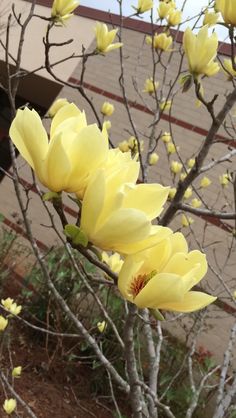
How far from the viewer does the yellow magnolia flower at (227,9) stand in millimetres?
1183

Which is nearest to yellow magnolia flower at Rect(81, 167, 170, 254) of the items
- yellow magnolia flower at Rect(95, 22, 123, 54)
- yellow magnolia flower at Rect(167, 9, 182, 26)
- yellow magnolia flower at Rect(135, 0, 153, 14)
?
yellow magnolia flower at Rect(95, 22, 123, 54)

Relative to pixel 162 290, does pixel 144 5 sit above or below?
above

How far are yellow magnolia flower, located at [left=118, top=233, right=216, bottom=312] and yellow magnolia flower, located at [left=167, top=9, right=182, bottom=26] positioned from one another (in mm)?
2371

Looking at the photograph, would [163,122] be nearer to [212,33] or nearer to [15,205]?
[15,205]

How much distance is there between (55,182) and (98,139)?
0.26 feet

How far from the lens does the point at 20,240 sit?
7.33 m

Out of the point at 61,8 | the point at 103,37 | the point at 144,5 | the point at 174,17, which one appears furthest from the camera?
the point at 174,17

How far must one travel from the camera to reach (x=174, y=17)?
2850 mm

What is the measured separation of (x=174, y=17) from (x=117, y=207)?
247cm

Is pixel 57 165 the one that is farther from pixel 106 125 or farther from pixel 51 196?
pixel 106 125

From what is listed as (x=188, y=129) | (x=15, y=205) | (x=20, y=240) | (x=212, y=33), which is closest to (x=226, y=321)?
(x=188, y=129)

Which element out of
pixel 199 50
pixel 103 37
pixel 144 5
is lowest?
pixel 199 50

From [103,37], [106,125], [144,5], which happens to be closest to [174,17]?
[144,5]

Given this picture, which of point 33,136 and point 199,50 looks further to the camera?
point 199,50
